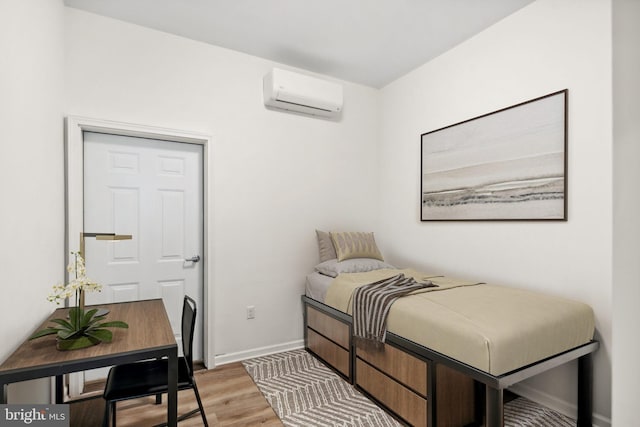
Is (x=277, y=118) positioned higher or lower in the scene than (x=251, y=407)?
higher

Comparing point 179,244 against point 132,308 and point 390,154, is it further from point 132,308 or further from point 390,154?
point 390,154

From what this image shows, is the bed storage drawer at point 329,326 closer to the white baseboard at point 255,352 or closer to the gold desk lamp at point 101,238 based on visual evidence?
the white baseboard at point 255,352

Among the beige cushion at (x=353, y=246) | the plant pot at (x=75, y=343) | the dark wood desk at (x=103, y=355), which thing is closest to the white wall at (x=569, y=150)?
the beige cushion at (x=353, y=246)

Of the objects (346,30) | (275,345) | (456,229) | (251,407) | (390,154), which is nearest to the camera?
(251,407)

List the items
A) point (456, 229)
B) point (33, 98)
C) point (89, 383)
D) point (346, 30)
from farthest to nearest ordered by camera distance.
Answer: point (456, 229) → point (346, 30) → point (89, 383) → point (33, 98)

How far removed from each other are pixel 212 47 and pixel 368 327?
2661mm

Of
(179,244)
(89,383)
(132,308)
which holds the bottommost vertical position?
(89,383)

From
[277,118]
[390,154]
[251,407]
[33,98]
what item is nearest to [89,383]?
[251,407]

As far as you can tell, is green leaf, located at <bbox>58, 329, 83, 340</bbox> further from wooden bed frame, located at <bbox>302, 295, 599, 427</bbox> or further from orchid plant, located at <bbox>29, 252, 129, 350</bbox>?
wooden bed frame, located at <bbox>302, 295, 599, 427</bbox>

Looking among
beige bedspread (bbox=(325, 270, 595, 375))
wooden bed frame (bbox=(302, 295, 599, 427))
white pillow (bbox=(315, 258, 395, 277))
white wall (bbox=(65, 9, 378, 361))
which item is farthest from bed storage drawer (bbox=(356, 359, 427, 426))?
white wall (bbox=(65, 9, 378, 361))

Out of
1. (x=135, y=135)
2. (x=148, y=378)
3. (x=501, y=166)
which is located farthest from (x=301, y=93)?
(x=148, y=378)

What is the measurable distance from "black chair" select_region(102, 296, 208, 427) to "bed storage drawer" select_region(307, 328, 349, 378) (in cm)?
110

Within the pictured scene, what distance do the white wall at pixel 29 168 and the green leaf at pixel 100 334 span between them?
29 cm

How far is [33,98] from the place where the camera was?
5.80ft
